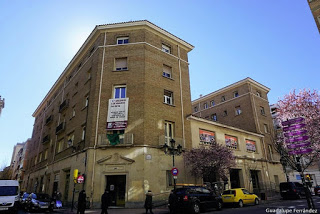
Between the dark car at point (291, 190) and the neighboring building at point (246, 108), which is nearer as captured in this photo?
the dark car at point (291, 190)

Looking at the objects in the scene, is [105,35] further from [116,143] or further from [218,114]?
[218,114]

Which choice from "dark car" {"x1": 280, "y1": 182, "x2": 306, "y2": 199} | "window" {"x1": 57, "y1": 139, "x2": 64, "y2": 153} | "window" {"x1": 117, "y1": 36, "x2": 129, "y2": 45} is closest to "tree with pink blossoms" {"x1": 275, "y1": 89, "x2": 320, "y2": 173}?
"dark car" {"x1": 280, "y1": 182, "x2": 306, "y2": 199}

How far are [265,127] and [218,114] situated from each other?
23.9ft

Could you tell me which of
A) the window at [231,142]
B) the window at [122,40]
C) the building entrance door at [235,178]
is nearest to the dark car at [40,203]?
the window at [122,40]

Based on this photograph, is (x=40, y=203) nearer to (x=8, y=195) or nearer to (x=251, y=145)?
(x=8, y=195)

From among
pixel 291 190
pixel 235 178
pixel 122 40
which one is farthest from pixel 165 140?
pixel 291 190

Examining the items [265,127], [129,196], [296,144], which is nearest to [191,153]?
[129,196]

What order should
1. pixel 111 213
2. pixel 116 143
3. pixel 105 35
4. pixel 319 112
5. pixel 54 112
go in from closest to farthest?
pixel 111 213
pixel 116 143
pixel 319 112
pixel 105 35
pixel 54 112

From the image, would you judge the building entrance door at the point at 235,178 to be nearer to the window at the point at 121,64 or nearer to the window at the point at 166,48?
the window at the point at 166,48

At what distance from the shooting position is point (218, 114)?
→ 35.0 metres

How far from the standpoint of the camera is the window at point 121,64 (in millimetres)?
19794

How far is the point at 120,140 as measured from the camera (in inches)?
662

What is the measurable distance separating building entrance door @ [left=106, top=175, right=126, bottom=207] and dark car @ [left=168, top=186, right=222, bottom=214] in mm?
4883

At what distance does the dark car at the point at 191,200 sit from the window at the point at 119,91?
369 inches
